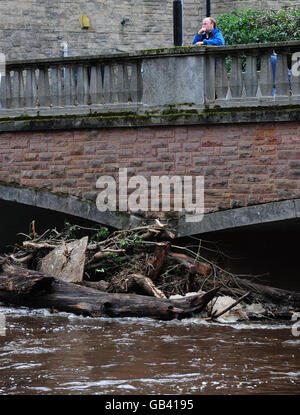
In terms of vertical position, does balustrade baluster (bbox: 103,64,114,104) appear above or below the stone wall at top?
below

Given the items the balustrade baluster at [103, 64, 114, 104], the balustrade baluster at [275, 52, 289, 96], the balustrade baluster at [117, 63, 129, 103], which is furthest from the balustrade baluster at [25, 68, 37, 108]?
the balustrade baluster at [275, 52, 289, 96]

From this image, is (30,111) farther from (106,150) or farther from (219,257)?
(219,257)

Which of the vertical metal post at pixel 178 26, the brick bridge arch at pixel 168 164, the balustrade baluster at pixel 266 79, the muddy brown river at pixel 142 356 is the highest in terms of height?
the vertical metal post at pixel 178 26

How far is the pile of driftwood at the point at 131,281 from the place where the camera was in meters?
9.34

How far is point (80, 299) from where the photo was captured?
9.49 m

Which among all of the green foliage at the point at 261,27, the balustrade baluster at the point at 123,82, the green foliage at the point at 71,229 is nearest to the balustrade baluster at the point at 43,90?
the balustrade baluster at the point at 123,82

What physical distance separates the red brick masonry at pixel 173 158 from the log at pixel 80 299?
6.48 feet

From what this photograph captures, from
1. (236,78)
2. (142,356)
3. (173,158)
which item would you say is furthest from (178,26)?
(142,356)

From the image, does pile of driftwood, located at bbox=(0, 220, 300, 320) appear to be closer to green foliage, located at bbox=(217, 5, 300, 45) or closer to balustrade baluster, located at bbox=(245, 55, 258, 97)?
balustrade baluster, located at bbox=(245, 55, 258, 97)

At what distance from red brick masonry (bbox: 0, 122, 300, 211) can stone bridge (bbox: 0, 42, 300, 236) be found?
Answer: 1 centimetres

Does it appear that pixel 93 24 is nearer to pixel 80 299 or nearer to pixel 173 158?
pixel 173 158

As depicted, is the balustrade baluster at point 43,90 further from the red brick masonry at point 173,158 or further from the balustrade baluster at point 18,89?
the red brick masonry at point 173,158

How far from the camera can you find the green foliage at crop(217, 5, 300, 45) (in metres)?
18.0
